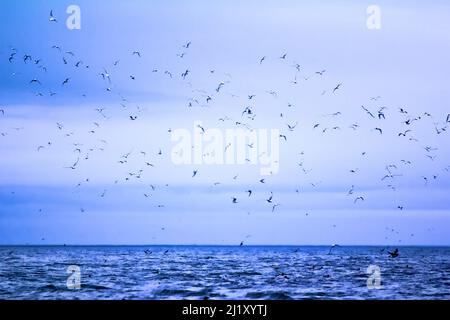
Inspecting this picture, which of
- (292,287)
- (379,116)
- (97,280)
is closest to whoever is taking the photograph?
(379,116)
